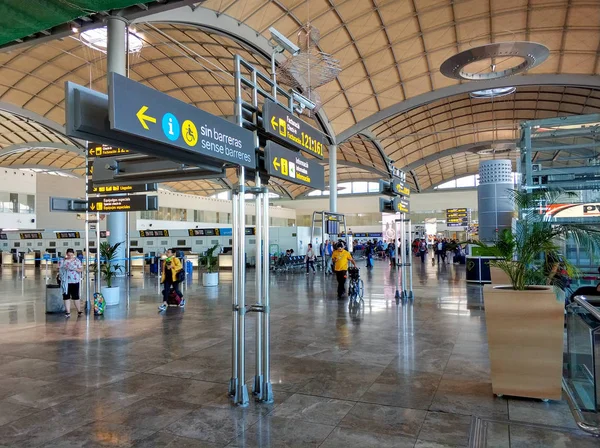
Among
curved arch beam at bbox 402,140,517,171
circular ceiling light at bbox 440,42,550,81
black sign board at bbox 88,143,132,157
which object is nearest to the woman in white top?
circular ceiling light at bbox 440,42,550,81

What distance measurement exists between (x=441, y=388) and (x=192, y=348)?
13.2ft

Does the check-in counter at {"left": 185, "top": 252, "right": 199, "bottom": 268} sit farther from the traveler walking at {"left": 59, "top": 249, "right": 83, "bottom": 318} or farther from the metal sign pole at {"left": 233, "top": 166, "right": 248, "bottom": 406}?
the metal sign pole at {"left": 233, "top": 166, "right": 248, "bottom": 406}

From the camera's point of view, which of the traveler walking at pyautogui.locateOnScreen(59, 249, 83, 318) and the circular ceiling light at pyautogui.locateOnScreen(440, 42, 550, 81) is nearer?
the traveler walking at pyautogui.locateOnScreen(59, 249, 83, 318)

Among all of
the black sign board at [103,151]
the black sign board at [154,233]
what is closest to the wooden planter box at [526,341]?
the black sign board at [103,151]

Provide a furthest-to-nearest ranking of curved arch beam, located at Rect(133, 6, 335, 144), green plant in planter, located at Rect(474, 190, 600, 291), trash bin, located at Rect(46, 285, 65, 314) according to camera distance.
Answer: curved arch beam, located at Rect(133, 6, 335, 144)
trash bin, located at Rect(46, 285, 65, 314)
green plant in planter, located at Rect(474, 190, 600, 291)

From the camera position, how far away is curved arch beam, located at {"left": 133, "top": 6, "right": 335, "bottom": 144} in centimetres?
1754

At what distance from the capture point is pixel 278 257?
26438mm

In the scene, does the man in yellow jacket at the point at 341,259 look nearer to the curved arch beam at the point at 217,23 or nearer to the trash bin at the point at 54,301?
the trash bin at the point at 54,301

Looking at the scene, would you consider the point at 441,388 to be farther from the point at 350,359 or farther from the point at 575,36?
the point at 575,36

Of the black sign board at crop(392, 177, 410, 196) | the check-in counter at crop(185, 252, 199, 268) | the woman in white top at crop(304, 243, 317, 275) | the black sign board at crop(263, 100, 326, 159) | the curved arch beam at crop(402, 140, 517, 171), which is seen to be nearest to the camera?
the black sign board at crop(263, 100, 326, 159)

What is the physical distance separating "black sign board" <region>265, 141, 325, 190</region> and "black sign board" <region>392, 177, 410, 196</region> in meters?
6.90

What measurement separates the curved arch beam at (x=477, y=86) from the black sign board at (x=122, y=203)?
22431 millimetres

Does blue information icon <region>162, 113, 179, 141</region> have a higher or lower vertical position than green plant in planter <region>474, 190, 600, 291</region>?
higher

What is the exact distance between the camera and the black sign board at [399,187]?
12689mm
